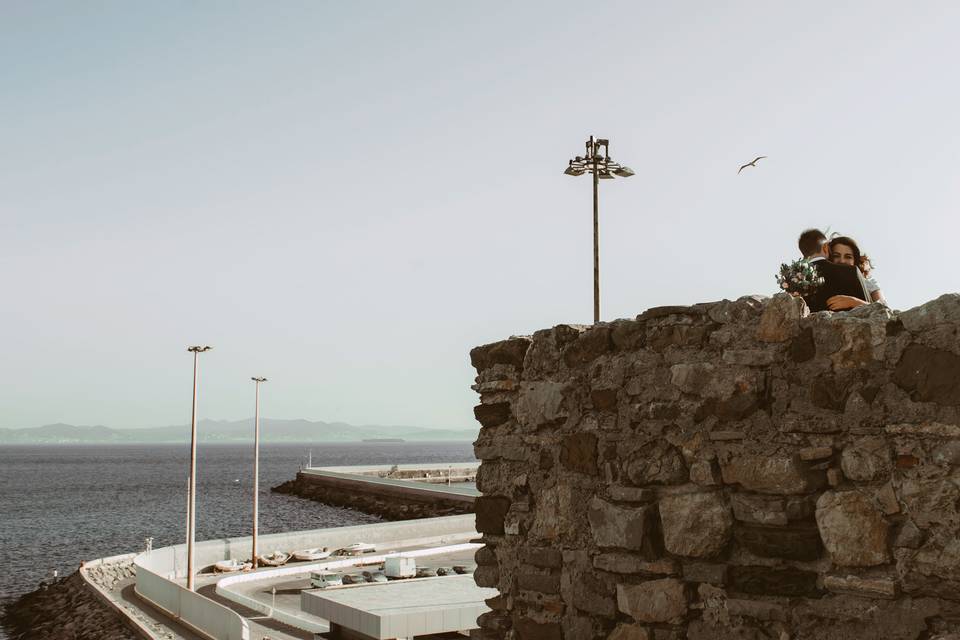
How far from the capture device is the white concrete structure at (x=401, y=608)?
10.8 m

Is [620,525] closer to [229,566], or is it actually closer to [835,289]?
[835,289]

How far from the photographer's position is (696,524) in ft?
12.9

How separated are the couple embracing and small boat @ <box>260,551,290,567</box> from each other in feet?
118

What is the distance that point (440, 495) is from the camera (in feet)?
202

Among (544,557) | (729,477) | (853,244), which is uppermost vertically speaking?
(853,244)

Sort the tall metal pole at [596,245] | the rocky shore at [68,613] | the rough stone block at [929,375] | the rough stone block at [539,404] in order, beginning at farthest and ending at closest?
the rocky shore at [68,613], the tall metal pole at [596,245], the rough stone block at [539,404], the rough stone block at [929,375]

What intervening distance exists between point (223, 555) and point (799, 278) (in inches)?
1467

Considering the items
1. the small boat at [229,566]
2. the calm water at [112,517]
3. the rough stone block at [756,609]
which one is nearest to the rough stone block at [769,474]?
the rough stone block at [756,609]

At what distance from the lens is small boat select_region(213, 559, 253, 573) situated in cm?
3556

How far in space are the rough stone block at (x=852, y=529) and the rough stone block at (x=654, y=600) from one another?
770mm

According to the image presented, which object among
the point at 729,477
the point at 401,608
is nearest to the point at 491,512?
the point at 729,477

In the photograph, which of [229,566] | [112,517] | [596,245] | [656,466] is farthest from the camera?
[112,517]

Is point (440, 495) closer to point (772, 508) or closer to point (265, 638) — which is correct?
point (265, 638)

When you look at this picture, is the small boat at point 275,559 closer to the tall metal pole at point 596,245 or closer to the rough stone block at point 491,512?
the tall metal pole at point 596,245
